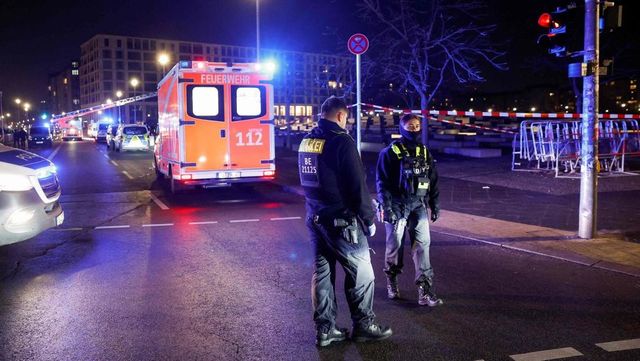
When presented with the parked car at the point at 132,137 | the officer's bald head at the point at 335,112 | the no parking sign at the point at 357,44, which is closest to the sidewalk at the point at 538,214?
the no parking sign at the point at 357,44

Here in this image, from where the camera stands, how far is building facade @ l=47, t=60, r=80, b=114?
162 m

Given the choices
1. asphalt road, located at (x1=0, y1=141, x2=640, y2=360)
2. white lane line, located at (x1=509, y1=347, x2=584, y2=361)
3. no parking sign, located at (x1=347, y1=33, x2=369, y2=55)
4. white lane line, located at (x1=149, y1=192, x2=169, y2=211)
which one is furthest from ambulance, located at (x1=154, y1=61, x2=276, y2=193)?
white lane line, located at (x1=509, y1=347, x2=584, y2=361)

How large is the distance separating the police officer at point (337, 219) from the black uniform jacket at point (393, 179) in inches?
42.0

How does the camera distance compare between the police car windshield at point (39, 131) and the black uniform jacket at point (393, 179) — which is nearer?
the black uniform jacket at point (393, 179)

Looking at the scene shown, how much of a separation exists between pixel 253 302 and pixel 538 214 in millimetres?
6467

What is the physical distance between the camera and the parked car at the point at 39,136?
4428 cm

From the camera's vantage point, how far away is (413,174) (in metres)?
5.47

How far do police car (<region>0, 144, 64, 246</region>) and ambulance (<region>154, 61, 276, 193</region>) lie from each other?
5216 mm

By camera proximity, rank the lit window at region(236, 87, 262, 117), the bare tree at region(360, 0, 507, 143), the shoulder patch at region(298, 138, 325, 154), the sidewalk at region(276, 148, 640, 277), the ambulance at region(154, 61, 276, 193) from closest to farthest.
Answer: the shoulder patch at region(298, 138, 325, 154) → the sidewalk at region(276, 148, 640, 277) → the ambulance at region(154, 61, 276, 193) → the lit window at region(236, 87, 262, 117) → the bare tree at region(360, 0, 507, 143)

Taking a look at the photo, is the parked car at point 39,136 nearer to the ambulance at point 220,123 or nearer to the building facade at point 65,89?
the ambulance at point 220,123

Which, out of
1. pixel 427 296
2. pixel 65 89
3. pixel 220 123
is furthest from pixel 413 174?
pixel 65 89

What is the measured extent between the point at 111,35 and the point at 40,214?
14324 centimetres

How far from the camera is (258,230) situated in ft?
31.3

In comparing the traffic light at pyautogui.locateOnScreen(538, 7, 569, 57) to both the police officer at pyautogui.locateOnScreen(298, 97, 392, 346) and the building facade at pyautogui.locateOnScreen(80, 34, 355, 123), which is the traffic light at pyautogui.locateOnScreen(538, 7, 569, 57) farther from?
the building facade at pyautogui.locateOnScreen(80, 34, 355, 123)
